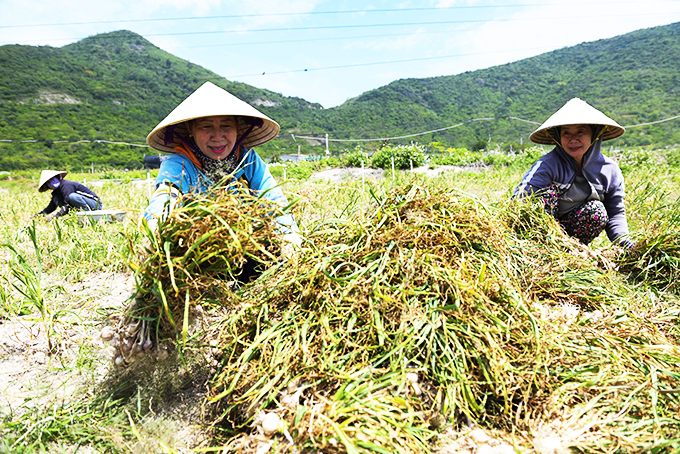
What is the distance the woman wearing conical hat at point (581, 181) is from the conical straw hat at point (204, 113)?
1795 mm

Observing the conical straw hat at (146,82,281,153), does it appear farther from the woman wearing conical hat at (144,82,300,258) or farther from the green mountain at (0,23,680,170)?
the green mountain at (0,23,680,170)

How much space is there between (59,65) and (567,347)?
249ft

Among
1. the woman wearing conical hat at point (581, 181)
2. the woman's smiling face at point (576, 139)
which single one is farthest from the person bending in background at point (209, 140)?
the woman's smiling face at point (576, 139)

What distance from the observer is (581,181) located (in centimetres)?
251

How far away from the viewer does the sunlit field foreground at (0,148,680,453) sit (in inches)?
37.4

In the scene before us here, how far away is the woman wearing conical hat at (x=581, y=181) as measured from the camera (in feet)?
7.98

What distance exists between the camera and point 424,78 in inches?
2997

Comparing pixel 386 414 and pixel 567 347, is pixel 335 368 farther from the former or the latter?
pixel 567 347

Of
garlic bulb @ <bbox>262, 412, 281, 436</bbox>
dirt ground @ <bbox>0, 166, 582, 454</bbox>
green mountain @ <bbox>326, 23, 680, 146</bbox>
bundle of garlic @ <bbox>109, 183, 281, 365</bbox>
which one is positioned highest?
green mountain @ <bbox>326, 23, 680, 146</bbox>

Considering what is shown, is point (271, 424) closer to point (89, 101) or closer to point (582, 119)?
point (582, 119)

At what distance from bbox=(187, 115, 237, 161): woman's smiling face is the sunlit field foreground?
2.46 feet

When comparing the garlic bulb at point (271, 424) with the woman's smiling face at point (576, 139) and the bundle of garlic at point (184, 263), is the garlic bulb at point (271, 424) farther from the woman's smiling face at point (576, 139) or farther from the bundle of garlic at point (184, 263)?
the woman's smiling face at point (576, 139)

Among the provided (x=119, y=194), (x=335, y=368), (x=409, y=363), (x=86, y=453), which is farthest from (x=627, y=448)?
(x=119, y=194)

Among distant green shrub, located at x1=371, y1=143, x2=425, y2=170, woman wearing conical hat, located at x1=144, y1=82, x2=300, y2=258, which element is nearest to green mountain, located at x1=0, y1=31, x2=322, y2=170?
distant green shrub, located at x1=371, y1=143, x2=425, y2=170
